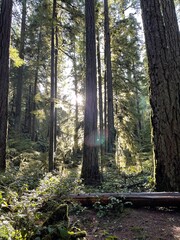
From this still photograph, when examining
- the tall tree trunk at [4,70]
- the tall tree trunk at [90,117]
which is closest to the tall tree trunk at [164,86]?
the tall tree trunk at [90,117]

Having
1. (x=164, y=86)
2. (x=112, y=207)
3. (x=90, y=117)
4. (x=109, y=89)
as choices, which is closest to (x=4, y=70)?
(x=90, y=117)

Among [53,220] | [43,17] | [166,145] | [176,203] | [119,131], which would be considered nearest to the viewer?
[53,220]

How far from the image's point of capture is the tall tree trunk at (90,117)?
7484 millimetres

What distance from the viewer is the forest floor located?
9.74ft

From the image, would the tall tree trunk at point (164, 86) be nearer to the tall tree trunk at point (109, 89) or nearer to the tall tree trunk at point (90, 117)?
the tall tree trunk at point (90, 117)

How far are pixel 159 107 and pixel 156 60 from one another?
1.01 m

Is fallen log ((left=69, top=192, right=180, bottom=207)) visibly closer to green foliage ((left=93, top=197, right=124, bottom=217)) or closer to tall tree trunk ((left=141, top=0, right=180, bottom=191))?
green foliage ((left=93, top=197, right=124, bottom=217))

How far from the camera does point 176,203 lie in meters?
3.85

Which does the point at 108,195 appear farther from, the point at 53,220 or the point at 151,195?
the point at 53,220

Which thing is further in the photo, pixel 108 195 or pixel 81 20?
pixel 81 20

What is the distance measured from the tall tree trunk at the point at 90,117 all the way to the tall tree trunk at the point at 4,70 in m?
2.67

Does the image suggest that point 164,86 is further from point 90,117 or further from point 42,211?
point 90,117

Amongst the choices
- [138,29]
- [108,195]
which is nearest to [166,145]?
[108,195]

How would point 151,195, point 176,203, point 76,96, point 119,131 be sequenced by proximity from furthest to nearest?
point 76,96
point 119,131
point 151,195
point 176,203
